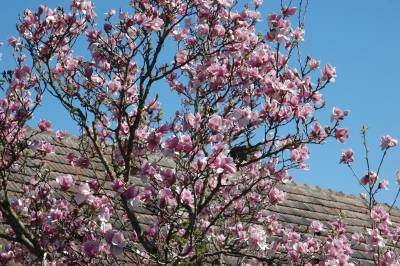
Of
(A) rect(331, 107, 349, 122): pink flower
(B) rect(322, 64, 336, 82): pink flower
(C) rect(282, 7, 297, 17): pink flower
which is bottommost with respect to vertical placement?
(A) rect(331, 107, 349, 122): pink flower

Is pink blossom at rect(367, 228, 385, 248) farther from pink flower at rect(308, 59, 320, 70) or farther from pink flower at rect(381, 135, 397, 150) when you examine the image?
pink flower at rect(308, 59, 320, 70)

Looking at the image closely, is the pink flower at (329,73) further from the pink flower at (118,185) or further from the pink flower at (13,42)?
the pink flower at (13,42)

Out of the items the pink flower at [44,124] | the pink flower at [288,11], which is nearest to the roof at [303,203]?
the pink flower at [44,124]

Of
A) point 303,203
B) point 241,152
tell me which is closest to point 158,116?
point 241,152

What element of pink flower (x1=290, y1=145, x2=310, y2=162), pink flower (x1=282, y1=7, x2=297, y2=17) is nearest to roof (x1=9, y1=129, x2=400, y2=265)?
pink flower (x1=290, y1=145, x2=310, y2=162)

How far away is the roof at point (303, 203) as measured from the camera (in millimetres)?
6410

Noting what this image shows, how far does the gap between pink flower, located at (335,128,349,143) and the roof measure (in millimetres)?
2056

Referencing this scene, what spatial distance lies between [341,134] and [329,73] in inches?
17.0

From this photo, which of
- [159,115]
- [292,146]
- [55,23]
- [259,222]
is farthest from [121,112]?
[259,222]

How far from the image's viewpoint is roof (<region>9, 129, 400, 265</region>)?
21.0 feet

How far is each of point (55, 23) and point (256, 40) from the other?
1.48 metres

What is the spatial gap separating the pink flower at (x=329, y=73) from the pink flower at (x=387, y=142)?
967 millimetres

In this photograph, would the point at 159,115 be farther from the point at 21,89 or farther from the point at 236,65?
the point at 21,89

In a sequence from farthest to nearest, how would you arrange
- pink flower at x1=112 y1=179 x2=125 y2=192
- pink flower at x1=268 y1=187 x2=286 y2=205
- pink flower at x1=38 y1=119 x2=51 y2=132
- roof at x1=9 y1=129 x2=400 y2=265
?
roof at x1=9 y1=129 x2=400 y2=265, pink flower at x1=268 y1=187 x2=286 y2=205, pink flower at x1=38 y1=119 x2=51 y2=132, pink flower at x1=112 y1=179 x2=125 y2=192
